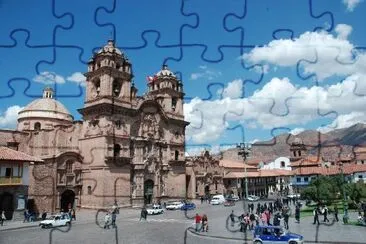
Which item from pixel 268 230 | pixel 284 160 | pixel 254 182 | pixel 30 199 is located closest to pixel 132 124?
pixel 30 199

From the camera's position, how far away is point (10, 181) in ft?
126

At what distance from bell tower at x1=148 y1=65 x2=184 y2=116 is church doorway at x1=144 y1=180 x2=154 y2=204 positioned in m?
12.2

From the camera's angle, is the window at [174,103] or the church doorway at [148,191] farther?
the window at [174,103]

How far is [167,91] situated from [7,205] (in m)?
31.8

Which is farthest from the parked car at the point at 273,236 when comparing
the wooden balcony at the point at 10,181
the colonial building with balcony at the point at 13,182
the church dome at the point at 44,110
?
the church dome at the point at 44,110

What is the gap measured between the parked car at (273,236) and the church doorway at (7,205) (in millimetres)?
27088

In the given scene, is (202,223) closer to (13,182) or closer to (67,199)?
(13,182)

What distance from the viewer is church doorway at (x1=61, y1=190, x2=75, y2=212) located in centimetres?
5153

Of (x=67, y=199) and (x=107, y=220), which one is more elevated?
(x=67, y=199)

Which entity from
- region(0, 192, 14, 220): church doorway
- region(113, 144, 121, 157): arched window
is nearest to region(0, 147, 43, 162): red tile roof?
region(0, 192, 14, 220): church doorway

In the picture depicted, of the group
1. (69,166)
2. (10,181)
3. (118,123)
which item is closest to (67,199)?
(69,166)

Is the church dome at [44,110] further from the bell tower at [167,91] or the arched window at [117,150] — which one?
the arched window at [117,150]

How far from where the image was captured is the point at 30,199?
45906 millimetres

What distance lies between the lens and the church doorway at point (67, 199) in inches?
2029
